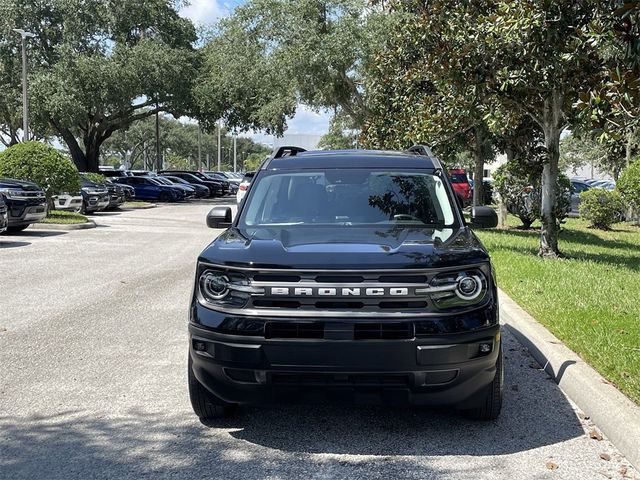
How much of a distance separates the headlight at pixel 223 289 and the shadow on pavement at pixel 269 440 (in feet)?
2.88

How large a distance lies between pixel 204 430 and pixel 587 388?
2.65m

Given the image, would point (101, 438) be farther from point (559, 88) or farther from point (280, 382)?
point (559, 88)

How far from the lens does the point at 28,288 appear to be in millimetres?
9234

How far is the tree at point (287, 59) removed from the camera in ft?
80.2

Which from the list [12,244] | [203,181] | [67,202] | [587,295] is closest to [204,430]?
[587,295]

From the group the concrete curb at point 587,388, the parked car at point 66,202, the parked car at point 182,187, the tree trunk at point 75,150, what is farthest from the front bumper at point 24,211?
the tree trunk at point 75,150

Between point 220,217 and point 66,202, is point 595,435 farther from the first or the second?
point 66,202

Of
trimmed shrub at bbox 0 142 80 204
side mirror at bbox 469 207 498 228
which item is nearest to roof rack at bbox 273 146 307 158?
side mirror at bbox 469 207 498 228

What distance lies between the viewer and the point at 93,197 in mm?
24484

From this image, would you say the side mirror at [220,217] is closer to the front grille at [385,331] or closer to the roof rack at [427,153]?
the roof rack at [427,153]

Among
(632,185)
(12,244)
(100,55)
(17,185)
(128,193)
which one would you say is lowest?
(12,244)

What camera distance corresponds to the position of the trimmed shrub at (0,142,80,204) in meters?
19.4

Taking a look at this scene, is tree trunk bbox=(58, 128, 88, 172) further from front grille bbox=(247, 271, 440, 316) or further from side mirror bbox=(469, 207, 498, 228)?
front grille bbox=(247, 271, 440, 316)

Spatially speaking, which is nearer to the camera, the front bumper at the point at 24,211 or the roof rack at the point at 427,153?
the roof rack at the point at 427,153
